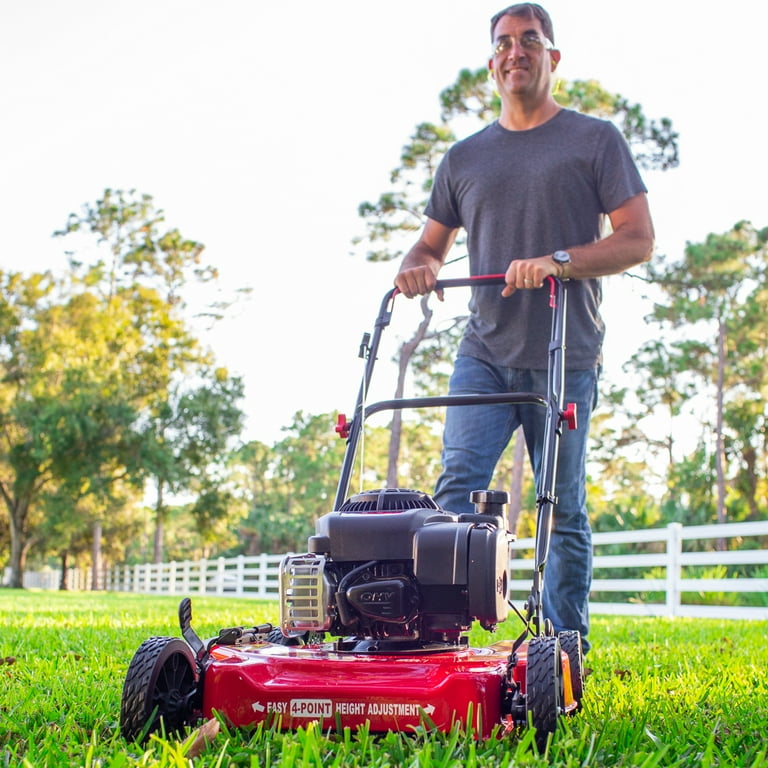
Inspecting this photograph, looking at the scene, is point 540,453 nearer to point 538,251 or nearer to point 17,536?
point 538,251

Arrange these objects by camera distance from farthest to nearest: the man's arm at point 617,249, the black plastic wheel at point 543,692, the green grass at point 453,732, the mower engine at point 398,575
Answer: the man's arm at point 617,249
the mower engine at point 398,575
the black plastic wheel at point 543,692
the green grass at point 453,732

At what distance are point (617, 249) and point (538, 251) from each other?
0.99ft

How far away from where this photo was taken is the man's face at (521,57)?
11.0 feet

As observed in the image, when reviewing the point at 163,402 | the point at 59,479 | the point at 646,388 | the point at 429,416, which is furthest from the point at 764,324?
the point at 59,479

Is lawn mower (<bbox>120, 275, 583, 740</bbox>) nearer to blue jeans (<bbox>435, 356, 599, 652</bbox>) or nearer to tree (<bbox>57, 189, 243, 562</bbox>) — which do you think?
blue jeans (<bbox>435, 356, 599, 652</bbox>)

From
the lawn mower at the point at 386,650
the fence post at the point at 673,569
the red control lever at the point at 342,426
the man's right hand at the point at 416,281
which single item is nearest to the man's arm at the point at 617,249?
the man's right hand at the point at 416,281

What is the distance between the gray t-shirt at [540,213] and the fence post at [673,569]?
22.6 ft

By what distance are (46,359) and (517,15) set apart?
23.9 meters

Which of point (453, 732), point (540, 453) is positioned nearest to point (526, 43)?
point (540, 453)

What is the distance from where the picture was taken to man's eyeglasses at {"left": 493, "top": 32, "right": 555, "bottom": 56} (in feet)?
11.0

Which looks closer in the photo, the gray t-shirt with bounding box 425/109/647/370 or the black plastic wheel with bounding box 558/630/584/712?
the black plastic wheel with bounding box 558/630/584/712

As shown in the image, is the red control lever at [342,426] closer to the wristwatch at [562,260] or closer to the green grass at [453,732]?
the wristwatch at [562,260]

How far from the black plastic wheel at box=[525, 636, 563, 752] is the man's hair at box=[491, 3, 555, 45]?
2146mm

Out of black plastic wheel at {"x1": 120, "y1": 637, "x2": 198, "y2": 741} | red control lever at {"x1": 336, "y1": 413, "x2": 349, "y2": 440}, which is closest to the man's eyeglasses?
red control lever at {"x1": 336, "y1": 413, "x2": 349, "y2": 440}
